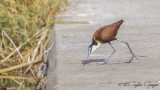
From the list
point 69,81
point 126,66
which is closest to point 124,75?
point 126,66

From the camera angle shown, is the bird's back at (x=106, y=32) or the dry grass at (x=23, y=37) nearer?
the bird's back at (x=106, y=32)

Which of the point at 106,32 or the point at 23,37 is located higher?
the point at 106,32

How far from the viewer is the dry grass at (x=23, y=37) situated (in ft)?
10.5

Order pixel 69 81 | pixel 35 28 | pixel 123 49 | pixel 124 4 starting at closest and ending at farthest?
1. pixel 69 81
2. pixel 123 49
3. pixel 35 28
4. pixel 124 4

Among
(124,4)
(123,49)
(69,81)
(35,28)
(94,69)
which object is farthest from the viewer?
(124,4)

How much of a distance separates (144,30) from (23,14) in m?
1.36

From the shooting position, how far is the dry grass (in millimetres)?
3201

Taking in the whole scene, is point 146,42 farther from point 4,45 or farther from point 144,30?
point 4,45

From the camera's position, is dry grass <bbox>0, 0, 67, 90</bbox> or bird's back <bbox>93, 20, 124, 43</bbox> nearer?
bird's back <bbox>93, 20, 124, 43</bbox>

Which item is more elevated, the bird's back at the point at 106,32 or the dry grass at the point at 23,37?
the bird's back at the point at 106,32

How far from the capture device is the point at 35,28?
3762 millimetres

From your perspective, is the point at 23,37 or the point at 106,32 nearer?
the point at 106,32

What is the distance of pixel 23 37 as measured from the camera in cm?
370

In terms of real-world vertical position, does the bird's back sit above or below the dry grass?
above
